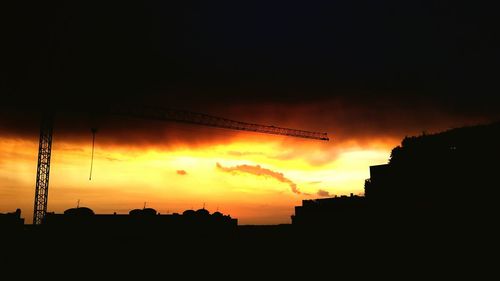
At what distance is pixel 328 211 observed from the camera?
69188 millimetres

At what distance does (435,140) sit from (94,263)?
176 feet

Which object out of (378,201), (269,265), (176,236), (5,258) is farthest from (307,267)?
(5,258)

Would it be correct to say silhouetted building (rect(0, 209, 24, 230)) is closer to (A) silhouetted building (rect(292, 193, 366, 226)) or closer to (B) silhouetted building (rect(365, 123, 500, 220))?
(A) silhouetted building (rect(292, 193, 366, 226))

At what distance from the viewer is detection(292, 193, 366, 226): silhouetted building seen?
208 ft

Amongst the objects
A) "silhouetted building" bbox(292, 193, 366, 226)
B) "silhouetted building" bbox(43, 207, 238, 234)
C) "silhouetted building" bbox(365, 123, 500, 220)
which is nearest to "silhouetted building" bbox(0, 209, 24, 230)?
"silhouetted building" bbox(43, 207, 238, 234)

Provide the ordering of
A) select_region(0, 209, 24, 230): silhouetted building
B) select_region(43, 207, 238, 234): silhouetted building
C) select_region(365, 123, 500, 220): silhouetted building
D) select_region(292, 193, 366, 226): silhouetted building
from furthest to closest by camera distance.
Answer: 1. select_region(292, 193, 366, 226): silhouetted building
2. select_region(0, 209, 24, 230): silhouetted building
3. select_region(43, 207, 238, 234): silhouetted building
4. select_region(365, 123, 500, 220): silhouetted building

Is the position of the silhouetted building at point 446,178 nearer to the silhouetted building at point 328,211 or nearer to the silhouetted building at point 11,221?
the silhouetted building at point 328,211

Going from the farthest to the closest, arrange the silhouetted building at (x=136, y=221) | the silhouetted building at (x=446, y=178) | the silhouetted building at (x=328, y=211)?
the silhouetted building at (x=328, y=211), the silhouetted building at (x=136, y=221), the silhouetted building at (x=446, y=178)

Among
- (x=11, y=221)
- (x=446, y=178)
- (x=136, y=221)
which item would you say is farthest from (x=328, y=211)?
(x=11, y=221)

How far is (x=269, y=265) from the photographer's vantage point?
60.8 metres

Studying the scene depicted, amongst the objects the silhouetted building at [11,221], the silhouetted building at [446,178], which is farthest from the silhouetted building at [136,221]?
the silhouetted building at [446,178]

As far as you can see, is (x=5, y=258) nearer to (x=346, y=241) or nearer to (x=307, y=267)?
(x=307, y=267)

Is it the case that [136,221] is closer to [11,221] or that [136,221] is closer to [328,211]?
[11,221]

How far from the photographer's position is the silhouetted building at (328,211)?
63.3m
